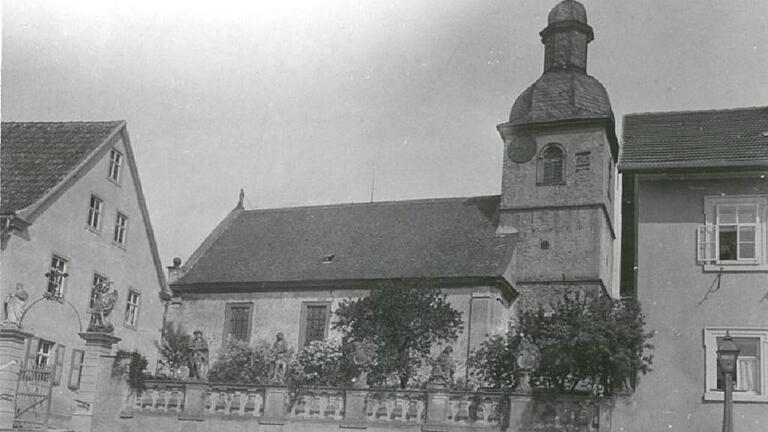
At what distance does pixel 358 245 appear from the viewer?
38.8 metres

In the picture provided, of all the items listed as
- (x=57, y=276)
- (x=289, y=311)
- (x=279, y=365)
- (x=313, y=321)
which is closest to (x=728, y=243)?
(x=279, y=365)

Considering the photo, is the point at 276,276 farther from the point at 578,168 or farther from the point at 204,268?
the point at 578,168

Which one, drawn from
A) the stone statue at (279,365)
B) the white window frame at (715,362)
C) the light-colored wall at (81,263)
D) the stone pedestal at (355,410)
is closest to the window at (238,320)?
the light-colored wall at (81,263)

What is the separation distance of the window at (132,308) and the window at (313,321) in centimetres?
633

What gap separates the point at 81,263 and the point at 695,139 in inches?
787

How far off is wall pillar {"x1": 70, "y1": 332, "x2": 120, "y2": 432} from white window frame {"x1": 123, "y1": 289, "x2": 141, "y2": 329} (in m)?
11.2

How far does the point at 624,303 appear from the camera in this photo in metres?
23.6

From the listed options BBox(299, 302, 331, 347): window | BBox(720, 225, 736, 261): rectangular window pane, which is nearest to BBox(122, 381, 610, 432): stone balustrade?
BBox(720, 225, 736, 261): rectangular window pane

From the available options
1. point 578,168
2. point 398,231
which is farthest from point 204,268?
point 578,168

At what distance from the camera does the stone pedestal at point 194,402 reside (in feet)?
81.5

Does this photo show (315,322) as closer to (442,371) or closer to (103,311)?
(103,311)

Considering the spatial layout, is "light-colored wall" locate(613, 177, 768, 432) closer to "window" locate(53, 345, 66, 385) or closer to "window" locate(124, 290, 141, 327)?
"window" locate(53, 345, 66, 385)

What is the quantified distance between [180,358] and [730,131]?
1754cm

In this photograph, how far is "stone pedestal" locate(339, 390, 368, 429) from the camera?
2362 centimetres
